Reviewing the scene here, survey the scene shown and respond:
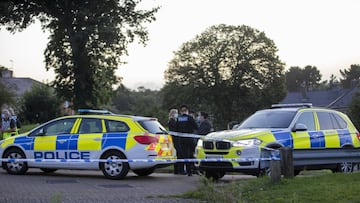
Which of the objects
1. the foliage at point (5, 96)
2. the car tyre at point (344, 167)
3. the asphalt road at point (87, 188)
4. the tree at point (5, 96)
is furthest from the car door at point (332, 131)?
the tree at point (5, 96)

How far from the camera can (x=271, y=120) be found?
41.4 ft

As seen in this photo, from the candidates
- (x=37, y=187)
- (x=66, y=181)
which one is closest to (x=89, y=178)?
(x=66, y=181)

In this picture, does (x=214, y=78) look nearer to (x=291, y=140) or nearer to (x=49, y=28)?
(x=49, y=28)

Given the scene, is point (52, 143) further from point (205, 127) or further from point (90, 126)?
point (205, 127)

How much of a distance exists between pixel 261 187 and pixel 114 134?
15.0 ft

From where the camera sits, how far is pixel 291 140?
39.2ft

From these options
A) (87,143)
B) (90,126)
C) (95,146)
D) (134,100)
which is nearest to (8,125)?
(90,126)

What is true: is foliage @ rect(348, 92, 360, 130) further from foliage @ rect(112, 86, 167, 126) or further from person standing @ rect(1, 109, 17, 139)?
foliage @ rect(112, 86, 167, 126)

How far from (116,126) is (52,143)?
168cm

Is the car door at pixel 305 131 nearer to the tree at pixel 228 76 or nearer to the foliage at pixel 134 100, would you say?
the tree at pixel 228 76

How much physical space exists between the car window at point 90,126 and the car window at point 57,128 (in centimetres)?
30

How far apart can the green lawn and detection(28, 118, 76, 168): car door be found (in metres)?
4.82

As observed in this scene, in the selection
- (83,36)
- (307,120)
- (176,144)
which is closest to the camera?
(307,120)

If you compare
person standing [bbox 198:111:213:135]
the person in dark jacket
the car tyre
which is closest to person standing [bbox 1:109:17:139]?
the person in dark jacket
